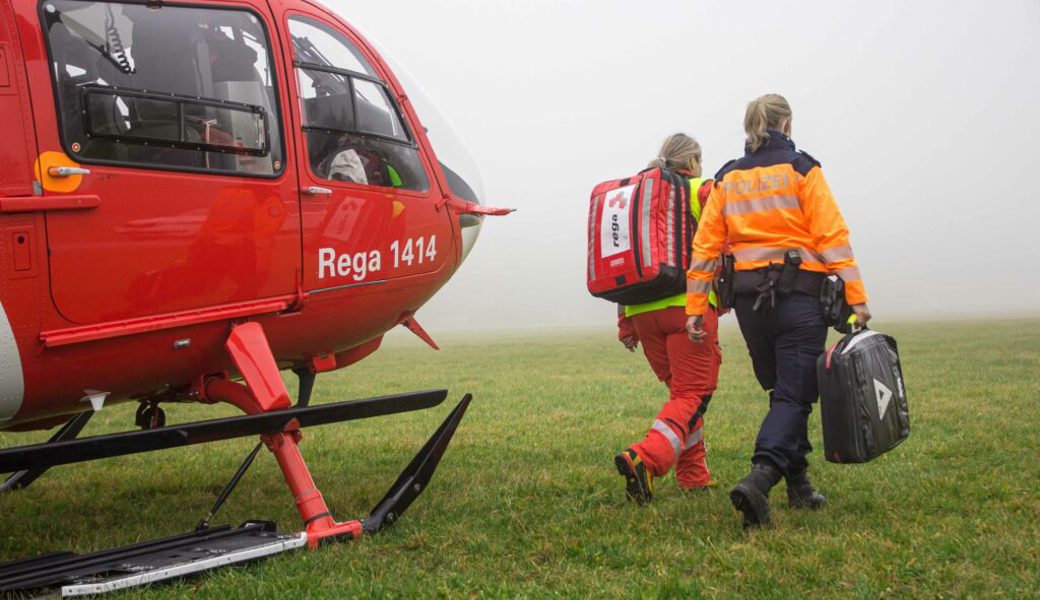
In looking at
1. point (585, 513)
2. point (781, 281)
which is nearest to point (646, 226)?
point (781, 281)

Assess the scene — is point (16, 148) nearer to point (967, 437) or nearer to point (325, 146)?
point (325, 146)

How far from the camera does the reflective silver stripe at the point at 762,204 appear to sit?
458 centimetres

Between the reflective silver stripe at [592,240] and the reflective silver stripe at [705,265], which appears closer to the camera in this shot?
the reflective silver stripe at [705,265]

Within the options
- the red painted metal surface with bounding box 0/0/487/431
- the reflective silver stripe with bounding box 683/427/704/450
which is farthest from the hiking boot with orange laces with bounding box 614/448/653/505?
the red painted metal surface with bounding box 0/0/487/431

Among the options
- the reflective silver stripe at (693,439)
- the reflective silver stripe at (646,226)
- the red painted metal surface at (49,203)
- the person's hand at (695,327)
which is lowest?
the reflective silver stripe at (693,439)

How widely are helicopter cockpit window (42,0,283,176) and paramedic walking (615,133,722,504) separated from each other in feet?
7.77

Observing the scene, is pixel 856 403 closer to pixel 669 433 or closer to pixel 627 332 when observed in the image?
pixel 669 433

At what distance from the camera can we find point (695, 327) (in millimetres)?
4848

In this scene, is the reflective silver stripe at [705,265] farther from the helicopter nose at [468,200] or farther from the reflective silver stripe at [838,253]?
the helicopter nose at [468,200]

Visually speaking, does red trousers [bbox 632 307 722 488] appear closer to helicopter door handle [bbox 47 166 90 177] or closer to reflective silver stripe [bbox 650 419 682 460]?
reflective silver stripe [bbox 650 419 682 460]

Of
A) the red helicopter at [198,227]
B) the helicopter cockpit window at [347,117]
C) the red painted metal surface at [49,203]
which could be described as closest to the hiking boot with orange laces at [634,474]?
the red helicopter at [198,227]

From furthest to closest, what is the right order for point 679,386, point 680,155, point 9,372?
point 680,155 < point 679,386 < point 9,372

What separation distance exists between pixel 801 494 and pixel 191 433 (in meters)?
3.14

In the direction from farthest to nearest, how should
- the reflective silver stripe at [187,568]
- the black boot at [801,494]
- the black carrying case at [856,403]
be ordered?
the black boot at [801,494] → the black carrying case at [856,403] → the reflective silver stripe at [187,568]
